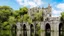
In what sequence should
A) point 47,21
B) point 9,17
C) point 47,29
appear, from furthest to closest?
point 9,17 < point 47,29 < point 47,21

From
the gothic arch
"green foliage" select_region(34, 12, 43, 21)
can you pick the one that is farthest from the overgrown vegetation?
the gothic arch

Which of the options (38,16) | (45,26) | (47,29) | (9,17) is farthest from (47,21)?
(9,17)

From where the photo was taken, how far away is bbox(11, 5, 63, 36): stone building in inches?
1807

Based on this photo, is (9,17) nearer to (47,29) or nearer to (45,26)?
(45,26)

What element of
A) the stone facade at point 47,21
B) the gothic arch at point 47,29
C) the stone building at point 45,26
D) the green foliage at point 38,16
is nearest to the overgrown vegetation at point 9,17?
the green foliage at point 38,16

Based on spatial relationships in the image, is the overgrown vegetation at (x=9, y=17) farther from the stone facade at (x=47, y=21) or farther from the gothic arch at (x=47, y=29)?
the gothic arch at (x=47, y=29)

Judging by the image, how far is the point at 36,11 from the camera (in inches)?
1999

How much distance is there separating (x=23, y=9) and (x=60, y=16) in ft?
36.4

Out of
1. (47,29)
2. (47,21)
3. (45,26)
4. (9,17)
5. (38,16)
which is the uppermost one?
(38,16)

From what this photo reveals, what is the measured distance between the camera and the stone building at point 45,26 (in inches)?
1807

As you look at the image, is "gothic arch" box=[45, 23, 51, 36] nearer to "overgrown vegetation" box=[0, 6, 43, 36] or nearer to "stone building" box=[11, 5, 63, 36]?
"stone building" box=[11, 5, 63, 36]

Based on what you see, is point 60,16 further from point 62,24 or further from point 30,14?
point 30,14

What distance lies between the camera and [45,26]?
4731cm

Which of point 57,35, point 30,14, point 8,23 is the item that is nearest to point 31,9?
point 30,14
